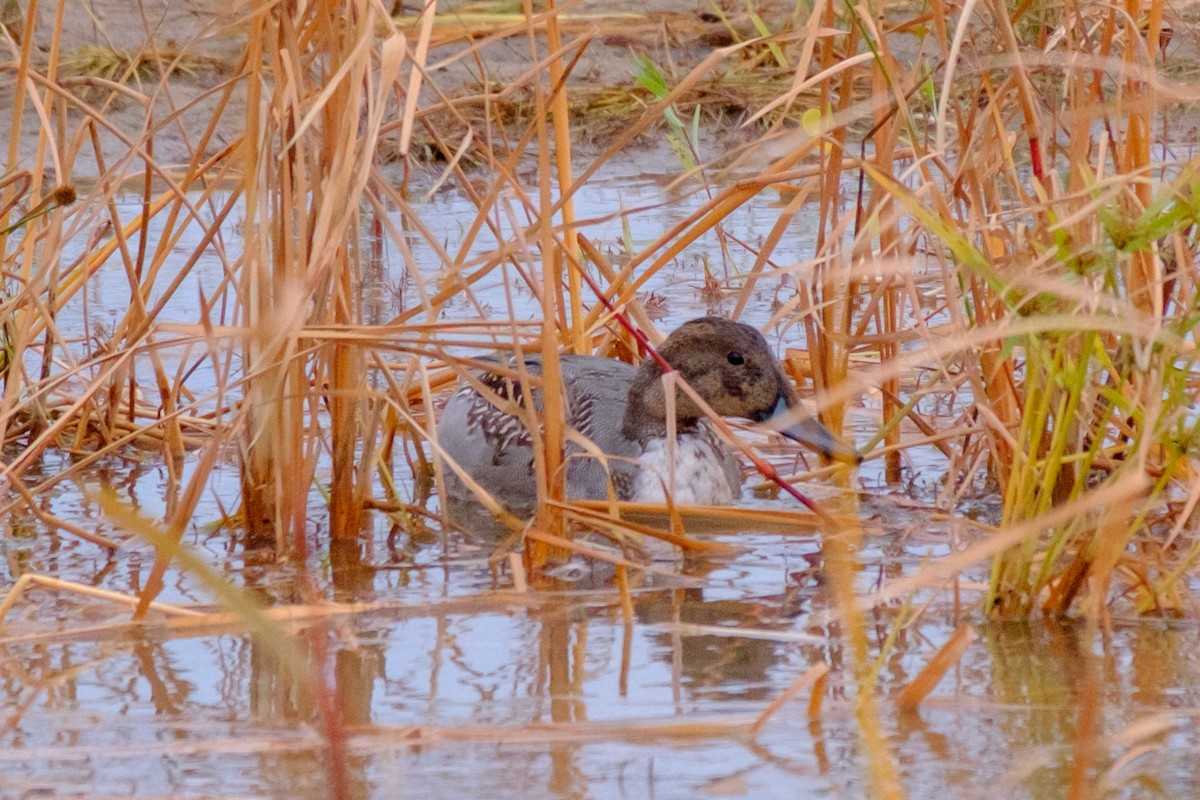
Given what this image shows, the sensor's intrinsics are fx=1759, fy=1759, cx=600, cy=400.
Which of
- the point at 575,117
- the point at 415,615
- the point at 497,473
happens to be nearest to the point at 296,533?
the point at 415,615

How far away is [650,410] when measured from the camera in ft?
13.8

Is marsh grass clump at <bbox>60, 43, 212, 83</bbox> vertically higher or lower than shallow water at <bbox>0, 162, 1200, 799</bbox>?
higher

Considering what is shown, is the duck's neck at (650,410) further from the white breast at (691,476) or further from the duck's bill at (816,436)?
the duck's bill at (816,436)

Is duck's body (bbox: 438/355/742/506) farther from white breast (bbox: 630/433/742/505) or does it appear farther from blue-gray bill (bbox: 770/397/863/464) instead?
blue-gray bill (bbox: 770/397/863/464)

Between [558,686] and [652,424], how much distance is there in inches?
69.4

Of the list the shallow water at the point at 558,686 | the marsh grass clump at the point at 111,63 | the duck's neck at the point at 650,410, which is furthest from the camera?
the marsh grass clump at the point at 111,63

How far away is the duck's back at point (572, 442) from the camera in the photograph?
4.22m

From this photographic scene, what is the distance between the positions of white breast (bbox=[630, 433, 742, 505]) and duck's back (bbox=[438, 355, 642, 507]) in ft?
0.14

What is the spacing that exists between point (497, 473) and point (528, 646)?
171 centimetres

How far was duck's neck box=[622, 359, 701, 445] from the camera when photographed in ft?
13.7

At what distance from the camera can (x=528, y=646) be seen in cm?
273

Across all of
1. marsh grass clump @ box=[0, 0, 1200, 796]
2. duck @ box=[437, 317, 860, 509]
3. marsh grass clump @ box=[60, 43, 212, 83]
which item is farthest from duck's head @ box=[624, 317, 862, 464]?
marsh grass clump @ box=[60, 43, 212, 83]

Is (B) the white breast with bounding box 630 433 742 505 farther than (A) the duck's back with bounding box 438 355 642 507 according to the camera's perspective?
No

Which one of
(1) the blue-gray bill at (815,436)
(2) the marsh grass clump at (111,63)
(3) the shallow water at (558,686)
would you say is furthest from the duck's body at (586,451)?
(2) the marsh grass clump at (111,63)
